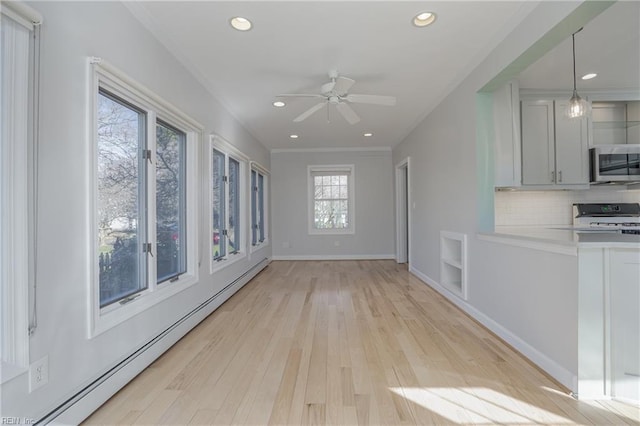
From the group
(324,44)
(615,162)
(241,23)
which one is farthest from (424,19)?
(615,162)

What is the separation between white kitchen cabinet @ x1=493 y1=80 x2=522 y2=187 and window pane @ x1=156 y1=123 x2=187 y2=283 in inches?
121

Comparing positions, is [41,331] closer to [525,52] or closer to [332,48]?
[332,48]

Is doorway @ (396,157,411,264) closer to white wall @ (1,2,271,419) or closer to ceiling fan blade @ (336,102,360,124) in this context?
ceiling fan blade @ (336,102,360,124)

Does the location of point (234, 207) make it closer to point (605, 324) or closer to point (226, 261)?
point (226, 261)

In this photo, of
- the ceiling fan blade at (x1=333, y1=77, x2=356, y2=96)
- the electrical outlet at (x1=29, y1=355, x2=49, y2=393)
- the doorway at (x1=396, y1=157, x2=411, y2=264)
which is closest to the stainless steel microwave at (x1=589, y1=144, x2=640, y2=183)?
the ceiling fan blade at (x1=333, y1=77, x2=356, y2=96)

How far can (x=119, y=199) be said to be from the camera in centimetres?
196

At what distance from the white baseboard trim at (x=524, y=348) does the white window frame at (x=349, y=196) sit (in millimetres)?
3487

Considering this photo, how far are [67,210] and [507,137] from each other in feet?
11.7

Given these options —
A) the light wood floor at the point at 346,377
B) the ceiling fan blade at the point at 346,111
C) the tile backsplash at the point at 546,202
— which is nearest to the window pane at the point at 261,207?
the light wood floor at the point at 346,377

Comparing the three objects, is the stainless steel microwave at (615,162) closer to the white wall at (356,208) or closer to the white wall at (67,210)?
the white wall at (356,208)

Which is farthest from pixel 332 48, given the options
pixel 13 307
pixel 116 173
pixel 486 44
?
pixel 13 307

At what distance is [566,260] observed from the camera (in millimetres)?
1797

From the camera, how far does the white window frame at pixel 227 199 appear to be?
3257 mm

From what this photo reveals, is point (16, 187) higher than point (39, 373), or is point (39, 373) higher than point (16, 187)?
point (16, 187)
